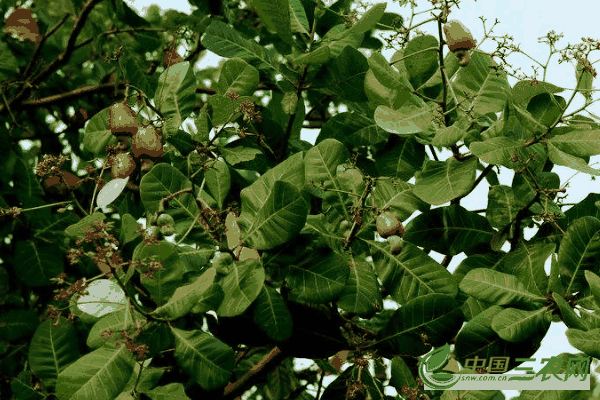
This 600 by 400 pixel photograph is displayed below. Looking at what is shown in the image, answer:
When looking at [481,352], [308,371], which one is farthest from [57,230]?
[481,352]

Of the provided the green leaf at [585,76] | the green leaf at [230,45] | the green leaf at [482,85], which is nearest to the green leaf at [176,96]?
the green leaf at [230,45]

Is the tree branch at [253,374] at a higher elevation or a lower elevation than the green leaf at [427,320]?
lower

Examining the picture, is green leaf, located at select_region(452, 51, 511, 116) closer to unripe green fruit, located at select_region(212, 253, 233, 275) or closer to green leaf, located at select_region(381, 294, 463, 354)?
green leaf, located at select_region(381, 294, 463, 354)

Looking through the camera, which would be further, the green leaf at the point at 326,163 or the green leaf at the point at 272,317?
the green leaf at the point at 326,163

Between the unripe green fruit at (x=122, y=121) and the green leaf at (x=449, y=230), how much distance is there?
2.25 feet

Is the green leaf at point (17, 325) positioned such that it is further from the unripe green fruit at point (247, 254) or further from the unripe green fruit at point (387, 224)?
the unripe green fruit at point (387, 224)

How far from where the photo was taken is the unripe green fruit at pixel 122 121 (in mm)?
1468

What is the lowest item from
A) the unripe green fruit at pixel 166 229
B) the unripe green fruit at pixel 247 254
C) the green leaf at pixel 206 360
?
the green leaf at pixel 206 360

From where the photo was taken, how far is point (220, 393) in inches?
61.3

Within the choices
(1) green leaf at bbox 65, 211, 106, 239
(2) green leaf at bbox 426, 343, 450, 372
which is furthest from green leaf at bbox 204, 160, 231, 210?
(2) green leaf at bbox 426, 343, 450, 372

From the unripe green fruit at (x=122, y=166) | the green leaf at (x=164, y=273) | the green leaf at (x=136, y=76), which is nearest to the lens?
the green leaf at (x=164, y=273)

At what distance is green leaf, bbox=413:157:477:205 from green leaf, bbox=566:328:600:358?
14.1 inches

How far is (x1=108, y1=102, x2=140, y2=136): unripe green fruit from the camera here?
1468 mm

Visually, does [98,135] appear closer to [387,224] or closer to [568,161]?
[387,224]
